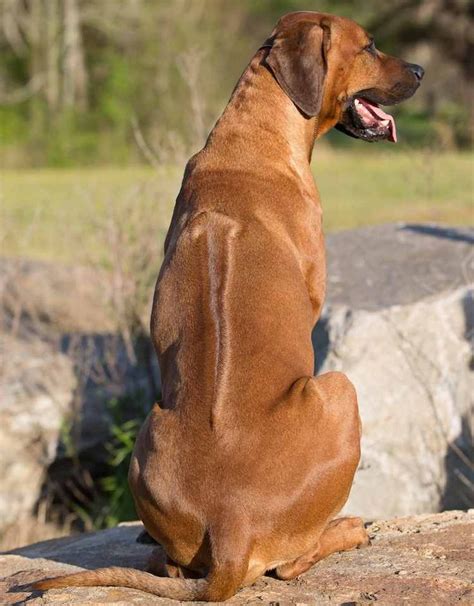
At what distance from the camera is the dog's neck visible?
5230 mm

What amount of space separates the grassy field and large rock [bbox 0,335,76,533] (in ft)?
3.12

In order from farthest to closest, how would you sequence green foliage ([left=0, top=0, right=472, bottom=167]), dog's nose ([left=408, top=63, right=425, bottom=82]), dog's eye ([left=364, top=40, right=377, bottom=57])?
green foliage ([left=0, top=0, right=472, bottom=167]) < dog's nose ([left=408, top=63, right=425, bottom=82]) < dog's eye ([left=364, top=40, right=377, bottom=57])

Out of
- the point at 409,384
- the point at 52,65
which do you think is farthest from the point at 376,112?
the point at 52,65

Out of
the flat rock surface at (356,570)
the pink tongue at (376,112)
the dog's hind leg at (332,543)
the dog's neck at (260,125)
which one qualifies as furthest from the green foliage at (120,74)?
the dog's hind leg at (332,543)

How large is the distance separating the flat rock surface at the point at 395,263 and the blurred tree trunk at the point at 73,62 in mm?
24152

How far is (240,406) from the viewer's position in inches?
170

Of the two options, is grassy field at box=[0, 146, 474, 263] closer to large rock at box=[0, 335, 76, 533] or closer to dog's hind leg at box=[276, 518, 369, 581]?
large rock at box=[0, 335, 76, 533]

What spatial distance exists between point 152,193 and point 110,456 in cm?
203

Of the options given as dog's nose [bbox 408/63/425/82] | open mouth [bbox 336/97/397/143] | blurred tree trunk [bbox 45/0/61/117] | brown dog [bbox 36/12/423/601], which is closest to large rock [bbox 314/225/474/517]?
open mouth [bbox 336/97/397/143]

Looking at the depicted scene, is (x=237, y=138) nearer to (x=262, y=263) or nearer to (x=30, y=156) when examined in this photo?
(x=262, y=263)

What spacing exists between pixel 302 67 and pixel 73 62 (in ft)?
93.4

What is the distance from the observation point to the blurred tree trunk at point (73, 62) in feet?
102

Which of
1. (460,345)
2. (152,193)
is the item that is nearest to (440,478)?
(460,345)

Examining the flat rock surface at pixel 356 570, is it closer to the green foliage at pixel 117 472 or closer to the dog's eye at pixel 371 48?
the dog's eye at pixel 371 48
